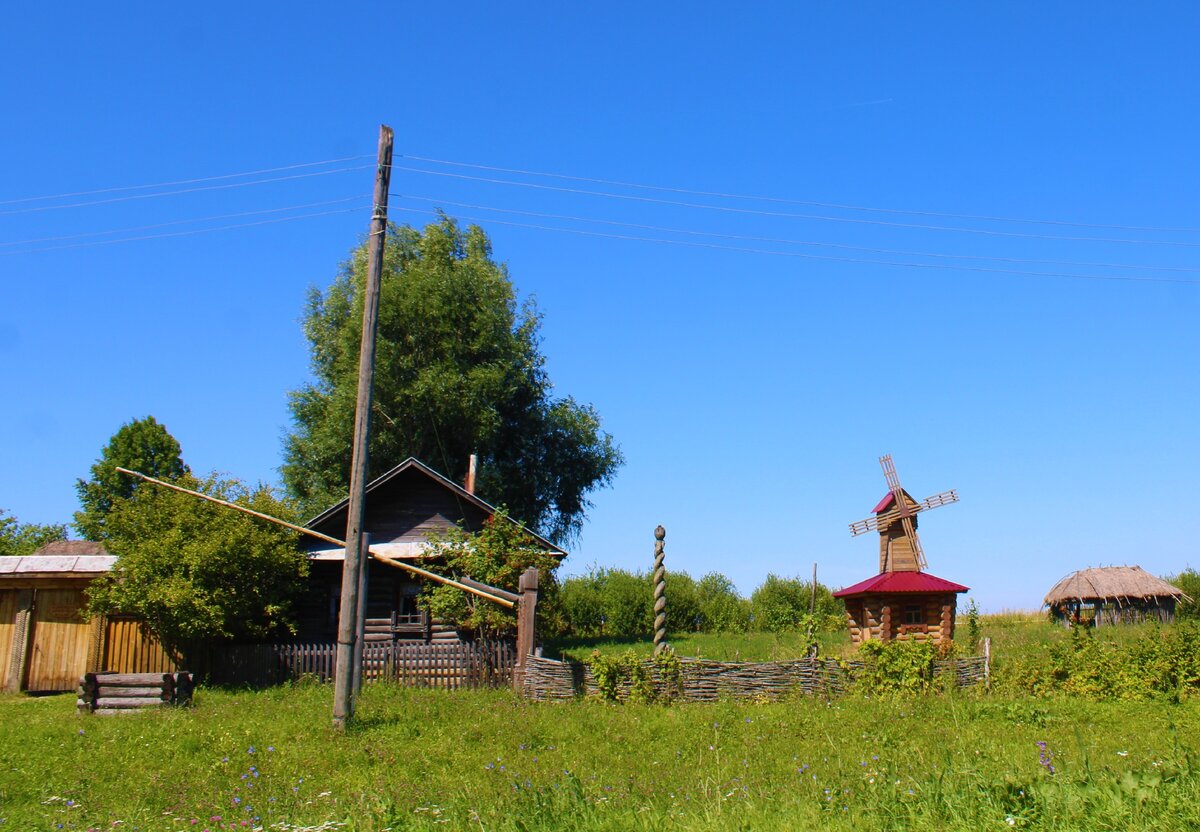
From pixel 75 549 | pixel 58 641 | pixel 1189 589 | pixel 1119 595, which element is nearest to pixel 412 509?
pixel 58 641

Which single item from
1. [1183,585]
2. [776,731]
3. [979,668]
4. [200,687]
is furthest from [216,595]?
[1183,585]

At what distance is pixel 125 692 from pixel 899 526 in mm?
28526

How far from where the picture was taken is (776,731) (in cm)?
1533

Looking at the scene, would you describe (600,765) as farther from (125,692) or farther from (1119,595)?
(1119,595)

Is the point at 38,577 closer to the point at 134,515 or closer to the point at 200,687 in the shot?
the point at 134,515

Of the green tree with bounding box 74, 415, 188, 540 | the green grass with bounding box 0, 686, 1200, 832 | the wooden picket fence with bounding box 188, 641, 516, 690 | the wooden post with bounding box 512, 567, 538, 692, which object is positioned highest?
the green tree with bounding box 74, 415, 188, 540

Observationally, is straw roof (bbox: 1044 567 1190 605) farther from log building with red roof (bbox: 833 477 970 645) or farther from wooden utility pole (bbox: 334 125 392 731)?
wooden utility pole (bbox: 334 125 392 731)

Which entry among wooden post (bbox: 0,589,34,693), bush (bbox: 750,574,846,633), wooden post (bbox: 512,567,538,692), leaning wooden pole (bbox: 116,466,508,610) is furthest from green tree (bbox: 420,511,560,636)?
bush (bbox: 750,574,846,633)

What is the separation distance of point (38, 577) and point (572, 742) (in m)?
15.4

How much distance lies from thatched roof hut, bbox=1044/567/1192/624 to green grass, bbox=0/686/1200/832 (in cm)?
Result: 3164

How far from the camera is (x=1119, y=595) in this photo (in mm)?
46438

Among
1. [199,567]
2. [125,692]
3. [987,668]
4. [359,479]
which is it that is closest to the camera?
[359,479]

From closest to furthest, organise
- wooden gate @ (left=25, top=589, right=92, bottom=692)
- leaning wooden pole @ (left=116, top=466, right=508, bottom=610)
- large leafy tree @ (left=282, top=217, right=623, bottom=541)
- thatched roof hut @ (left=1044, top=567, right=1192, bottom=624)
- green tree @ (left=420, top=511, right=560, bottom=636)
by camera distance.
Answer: leaning wooden pole @ (left=116, top=466, right=508, bottom=610) → wooden gate @ (left=25, top=589, right=92, bottom=692) → green tree @ (left=420, top=511, right=560, bottom=636) → large leafy tree @ (left=282, top=217, right=623, bottom=541) → thatched roof hut @ (left=1044, top=567, right=1192, bottom=624)

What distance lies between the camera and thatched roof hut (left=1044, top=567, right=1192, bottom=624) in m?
46.2
